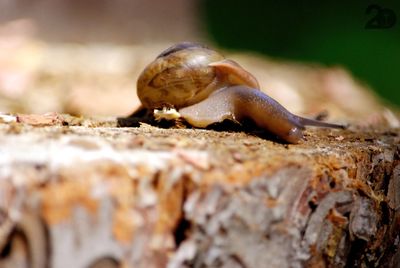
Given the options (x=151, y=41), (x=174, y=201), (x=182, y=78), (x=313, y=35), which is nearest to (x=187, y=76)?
(x=182, y=78)

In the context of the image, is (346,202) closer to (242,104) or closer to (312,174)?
(312,174)

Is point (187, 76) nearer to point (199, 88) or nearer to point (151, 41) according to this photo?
point (199, 88)

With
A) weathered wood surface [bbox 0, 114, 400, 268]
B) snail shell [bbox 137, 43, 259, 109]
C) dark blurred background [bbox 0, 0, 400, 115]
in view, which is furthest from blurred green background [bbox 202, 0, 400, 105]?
weathered wood surface [bbox 0, 114, 400, 268]

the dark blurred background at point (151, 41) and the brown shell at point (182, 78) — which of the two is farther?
the dark blurred background at point (151, 41)

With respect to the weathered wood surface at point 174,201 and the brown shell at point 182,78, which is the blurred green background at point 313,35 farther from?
the weathered wood surface at point 174,201

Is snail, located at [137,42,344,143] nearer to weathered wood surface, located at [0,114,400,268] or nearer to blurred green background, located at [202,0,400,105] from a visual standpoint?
weathered wood surface, located at [0,114,400,268]

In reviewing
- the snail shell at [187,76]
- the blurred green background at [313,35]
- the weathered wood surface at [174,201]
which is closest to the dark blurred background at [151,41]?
the blurred green background at [313,35]

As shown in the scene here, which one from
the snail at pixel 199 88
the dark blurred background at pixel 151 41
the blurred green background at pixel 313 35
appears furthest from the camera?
the blurred green background at pixel 313 35
